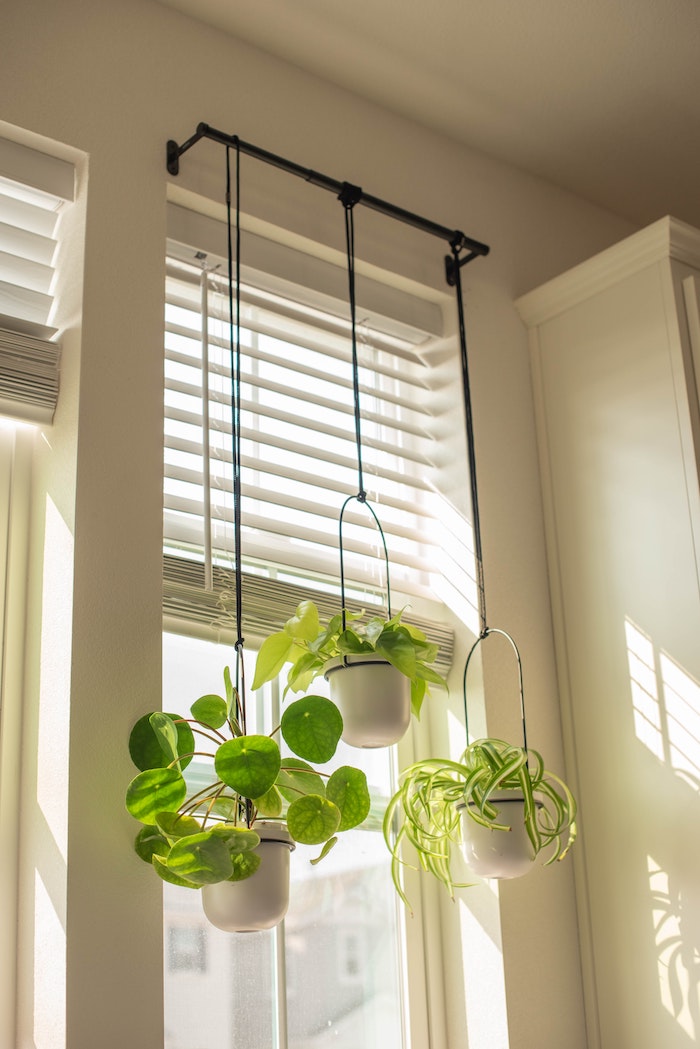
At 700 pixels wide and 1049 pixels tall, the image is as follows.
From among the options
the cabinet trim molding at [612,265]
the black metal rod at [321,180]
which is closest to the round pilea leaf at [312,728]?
the black metal rod at [321,180]

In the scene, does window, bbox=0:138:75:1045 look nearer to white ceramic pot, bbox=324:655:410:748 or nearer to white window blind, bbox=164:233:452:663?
white window blind, bbox=164:233:452:663

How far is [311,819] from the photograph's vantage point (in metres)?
1.51

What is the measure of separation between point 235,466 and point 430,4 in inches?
38.4

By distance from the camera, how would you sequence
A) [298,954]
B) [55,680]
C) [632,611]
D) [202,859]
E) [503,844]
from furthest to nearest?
[632,611]
[298,954]
[503,844]
[55,680]
[202,859]

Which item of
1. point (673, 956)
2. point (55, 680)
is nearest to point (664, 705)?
point (673, 956)

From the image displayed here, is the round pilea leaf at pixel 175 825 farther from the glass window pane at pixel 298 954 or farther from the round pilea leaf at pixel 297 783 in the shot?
the glass window pane at pixel 298 954

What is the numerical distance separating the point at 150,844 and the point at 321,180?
1.21m

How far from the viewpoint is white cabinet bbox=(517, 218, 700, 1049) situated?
1.99m

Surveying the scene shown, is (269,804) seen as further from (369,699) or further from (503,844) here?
(503,844)

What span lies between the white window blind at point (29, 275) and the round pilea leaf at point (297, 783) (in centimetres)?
66

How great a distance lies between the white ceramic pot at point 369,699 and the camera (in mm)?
1647

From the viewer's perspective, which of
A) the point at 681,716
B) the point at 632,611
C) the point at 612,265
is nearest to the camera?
the point at 681,716

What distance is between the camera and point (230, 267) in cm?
195

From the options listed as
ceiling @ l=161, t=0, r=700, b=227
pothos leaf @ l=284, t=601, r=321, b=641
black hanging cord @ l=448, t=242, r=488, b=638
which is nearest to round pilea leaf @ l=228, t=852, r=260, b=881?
pothos leaf @ l=284, t=601, r=321, b=641
